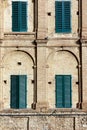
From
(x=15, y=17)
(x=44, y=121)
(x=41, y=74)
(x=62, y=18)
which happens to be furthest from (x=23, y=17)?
→ (x=44, y=121)

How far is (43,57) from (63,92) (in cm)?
267

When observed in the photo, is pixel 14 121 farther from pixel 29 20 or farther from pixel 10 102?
pixel 29 20

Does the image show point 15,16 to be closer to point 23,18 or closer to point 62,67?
point 23,18

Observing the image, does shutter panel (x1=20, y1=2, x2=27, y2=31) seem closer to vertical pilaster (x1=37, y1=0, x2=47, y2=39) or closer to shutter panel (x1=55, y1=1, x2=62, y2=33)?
vertical pilaster (x1=37, y1=0, x2=47, y2=39)

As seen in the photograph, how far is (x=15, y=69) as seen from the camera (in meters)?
29.0

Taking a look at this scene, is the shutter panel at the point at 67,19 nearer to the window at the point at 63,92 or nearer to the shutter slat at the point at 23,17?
the shutter slat at the point at 23,17

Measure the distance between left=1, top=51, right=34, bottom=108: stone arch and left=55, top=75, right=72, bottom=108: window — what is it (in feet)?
5.89

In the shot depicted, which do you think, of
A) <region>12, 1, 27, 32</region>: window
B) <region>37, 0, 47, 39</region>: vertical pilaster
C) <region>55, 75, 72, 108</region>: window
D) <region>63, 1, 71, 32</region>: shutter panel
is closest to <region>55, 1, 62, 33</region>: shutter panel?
<region>63, 1, 71, 32</region>: shutter panel

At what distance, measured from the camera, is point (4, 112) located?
28469 mm

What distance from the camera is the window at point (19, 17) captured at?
29078 mm

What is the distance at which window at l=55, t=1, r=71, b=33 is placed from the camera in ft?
95.4

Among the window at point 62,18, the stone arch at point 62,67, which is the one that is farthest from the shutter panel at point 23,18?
the stone arch at point 62,67

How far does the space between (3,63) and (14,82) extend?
1464 mm

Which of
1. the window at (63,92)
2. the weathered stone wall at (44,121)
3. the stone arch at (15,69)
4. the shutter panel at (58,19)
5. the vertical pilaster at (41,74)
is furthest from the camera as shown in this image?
the shutter panel at (58,19)
